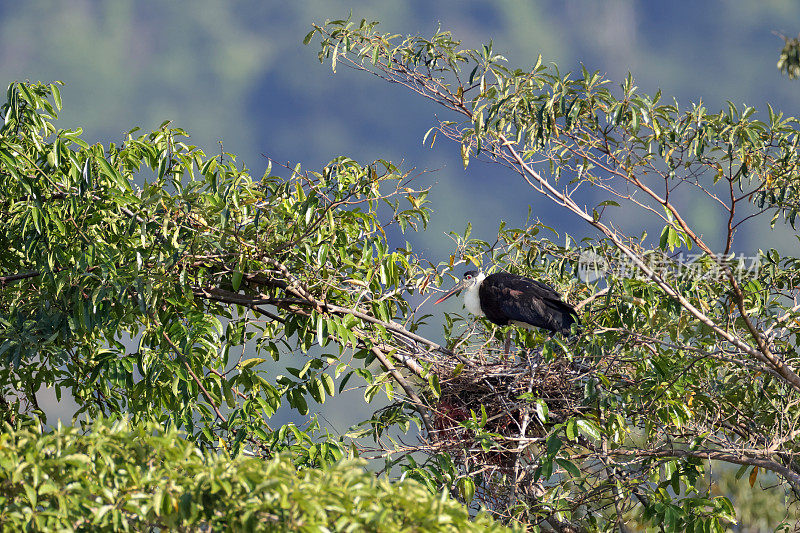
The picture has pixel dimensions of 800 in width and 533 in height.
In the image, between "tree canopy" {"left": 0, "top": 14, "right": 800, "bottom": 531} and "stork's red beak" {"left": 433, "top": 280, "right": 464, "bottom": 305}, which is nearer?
"tree canopy" {"left": 0, "top": 14, "right": 800, "bottom": 531}

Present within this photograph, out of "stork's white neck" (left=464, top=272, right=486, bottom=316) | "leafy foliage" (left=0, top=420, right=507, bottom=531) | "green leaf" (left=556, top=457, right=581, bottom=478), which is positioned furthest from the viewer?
"stork's white neck" (left=464, top=272, right=486, bottom=316)

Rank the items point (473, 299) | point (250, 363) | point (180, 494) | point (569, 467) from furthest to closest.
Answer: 1. point (473, 299)
2. point (250, 363)
3. point (569, 467)
4. point (180, 494)

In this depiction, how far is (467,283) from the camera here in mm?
7152

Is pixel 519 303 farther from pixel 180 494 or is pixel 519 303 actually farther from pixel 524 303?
pixel 180 494

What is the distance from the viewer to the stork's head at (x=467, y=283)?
277 inches

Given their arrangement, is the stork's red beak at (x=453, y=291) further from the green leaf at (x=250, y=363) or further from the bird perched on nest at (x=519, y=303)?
the green leaf at (x=250, y=363)

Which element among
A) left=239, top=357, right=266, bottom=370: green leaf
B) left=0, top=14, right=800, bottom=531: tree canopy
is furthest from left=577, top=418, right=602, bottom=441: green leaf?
left=239, top=357, right=266, bottom=370: green leaf

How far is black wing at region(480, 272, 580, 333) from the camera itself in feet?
19.9

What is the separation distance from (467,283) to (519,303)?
976 mm

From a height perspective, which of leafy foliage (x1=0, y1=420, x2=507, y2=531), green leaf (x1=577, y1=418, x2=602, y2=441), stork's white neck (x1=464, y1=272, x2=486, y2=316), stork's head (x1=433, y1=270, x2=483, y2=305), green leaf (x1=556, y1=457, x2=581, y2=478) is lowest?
leafy foliage (x1=0, y1=420, x2=507, y2=531)

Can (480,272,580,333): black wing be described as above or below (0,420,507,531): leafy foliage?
above

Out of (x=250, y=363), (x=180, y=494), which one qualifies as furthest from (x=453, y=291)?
(x=180, y=494)

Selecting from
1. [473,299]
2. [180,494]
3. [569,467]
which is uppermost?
[473,299]

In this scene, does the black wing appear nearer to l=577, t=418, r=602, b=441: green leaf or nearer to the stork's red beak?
the stork's red beak
